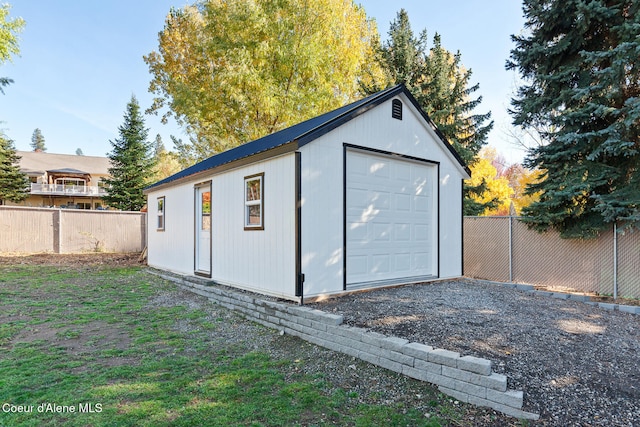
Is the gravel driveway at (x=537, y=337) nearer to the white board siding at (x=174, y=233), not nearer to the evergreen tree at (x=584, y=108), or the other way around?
the evergreen tree at (x=584, y=108)

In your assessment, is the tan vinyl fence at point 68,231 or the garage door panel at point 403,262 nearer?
the garage door panel at point 403,262

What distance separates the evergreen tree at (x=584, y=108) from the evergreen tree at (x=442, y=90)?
12.4ft

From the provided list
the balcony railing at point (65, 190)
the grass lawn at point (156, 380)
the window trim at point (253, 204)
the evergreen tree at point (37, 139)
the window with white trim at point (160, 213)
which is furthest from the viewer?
the evergreen tree at point (37, 139)

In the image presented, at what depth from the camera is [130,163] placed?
77.9ft

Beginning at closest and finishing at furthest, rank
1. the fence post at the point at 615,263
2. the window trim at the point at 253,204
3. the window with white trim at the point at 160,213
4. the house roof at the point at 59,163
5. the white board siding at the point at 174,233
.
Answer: the window trim at the point at 253,204, the fence post at the point at 615,263, the white board siding at the point at 174,233, the window with white trim at the point at 160,213, the house roof at the point at 59,163

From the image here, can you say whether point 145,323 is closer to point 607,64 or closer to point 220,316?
point 220,316

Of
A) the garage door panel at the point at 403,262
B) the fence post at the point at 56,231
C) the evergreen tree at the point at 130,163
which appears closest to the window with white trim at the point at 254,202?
the garage door panel at the point at 403,262

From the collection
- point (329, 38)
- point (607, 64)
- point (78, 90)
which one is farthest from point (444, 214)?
point (78, 90)

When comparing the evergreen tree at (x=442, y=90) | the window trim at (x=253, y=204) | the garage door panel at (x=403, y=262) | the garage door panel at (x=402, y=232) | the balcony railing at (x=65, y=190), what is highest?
the evergreen tree at (x=442, y=90)

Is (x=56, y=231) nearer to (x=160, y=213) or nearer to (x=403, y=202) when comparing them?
(x=160, y=213)

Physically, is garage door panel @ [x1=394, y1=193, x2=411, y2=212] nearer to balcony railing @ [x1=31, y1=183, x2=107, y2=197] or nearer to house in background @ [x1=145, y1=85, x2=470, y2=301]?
house in background @ [x1=145, y1=85, x2=470, y2=301]

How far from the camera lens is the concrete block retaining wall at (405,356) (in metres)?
2.98

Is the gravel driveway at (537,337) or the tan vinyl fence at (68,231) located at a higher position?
the tan vinyl fence at (68,231)

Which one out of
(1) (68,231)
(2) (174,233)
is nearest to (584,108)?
(2) (174,233)
